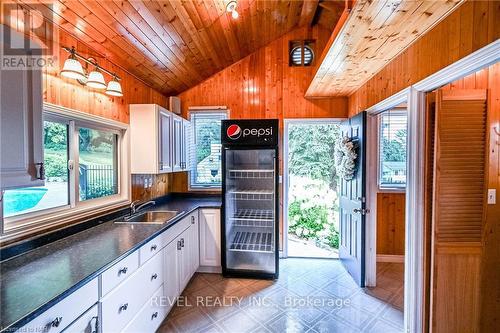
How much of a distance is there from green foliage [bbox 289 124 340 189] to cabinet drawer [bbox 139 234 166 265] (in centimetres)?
396

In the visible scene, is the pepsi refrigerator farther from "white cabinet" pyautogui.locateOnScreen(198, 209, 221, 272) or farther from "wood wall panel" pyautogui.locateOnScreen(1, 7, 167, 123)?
A: "wood wall panel" pyautogui.locateOnScreen(1, 7, 167, 123)

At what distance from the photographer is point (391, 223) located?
3436 millimetres

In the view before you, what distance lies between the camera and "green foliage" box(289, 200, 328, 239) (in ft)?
15.2

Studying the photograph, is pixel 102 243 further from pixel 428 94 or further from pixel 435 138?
pixel 428 94

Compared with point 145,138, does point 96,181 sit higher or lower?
lower

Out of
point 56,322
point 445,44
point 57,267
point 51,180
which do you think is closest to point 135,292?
point 57,267

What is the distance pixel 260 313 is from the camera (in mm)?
2320

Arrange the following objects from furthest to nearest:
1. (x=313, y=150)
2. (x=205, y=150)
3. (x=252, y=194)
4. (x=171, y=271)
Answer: (x=313, y=150), (x=205, y=150), (x=252, y=194), (x=171, y=271)

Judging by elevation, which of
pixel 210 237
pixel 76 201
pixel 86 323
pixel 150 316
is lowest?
pixel 150 316

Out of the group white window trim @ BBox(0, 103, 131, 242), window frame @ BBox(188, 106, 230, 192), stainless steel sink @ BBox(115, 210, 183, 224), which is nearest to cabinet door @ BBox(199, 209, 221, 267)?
stainless steel sink @ BBox(115, 210, 183, 224)

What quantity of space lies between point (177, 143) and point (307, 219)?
2.95 meters

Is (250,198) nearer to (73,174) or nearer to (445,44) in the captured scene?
(73,174)

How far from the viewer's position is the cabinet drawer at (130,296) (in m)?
1.40

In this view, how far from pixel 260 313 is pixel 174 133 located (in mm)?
2303
